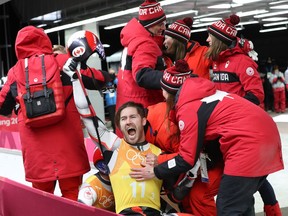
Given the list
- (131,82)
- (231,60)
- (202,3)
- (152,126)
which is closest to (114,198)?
(152,126)

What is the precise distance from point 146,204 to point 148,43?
97 cm

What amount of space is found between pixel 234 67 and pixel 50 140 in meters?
1.31

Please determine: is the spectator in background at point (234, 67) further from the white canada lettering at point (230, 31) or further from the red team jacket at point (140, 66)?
the red team jacket at point (140, 66)

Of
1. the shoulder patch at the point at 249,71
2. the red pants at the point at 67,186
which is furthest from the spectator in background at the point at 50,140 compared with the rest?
the shoulder patch at the point at 249,71

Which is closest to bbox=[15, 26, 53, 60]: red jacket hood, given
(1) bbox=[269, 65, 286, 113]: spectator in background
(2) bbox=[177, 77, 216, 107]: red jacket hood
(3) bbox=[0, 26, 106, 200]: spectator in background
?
(3) bbox=[0, 26, 106, 200]: spectator in background

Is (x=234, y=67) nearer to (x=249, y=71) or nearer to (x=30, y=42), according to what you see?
(x=249, y=71)

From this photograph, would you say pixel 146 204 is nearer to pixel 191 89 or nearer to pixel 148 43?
pixel 191 89

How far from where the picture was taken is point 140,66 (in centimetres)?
281

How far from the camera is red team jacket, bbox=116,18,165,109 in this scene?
278 cm

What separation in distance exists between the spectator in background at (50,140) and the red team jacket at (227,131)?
0.76 metres

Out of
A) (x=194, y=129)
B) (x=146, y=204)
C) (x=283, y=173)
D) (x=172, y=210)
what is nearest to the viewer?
(x=194, y=129)

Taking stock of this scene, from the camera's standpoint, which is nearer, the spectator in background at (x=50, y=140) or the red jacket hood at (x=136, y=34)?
the spectator in background at (x=50, y=140)

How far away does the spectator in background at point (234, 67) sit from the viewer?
10.3 ft

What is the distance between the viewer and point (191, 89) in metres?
2.27
